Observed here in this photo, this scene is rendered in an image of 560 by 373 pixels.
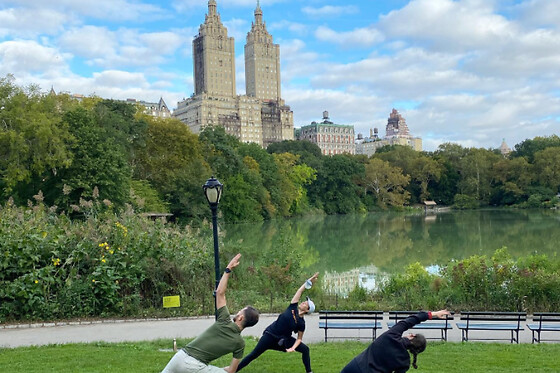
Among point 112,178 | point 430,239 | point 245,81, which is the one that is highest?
point 245,81

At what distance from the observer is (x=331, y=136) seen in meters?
156

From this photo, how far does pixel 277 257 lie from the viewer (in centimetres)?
1543

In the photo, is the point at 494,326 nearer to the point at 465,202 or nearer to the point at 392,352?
the point at 392,352

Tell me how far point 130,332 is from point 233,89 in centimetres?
13643

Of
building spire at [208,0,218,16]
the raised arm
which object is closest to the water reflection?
the raised arm

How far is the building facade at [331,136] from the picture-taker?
15400cm

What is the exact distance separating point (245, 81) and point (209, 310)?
14538 cm

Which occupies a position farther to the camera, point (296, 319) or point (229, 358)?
point (229, 358)

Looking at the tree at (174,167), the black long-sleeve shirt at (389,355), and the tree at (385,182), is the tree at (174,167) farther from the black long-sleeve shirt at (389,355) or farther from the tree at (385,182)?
the tree at (385,182)

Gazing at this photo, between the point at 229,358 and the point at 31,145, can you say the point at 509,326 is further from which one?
the point at 31,145

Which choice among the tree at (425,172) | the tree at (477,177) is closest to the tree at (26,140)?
the tree at (425,172)

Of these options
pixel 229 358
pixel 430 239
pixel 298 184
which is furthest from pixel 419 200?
pixel 229 358

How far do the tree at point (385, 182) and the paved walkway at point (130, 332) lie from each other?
6786 cm

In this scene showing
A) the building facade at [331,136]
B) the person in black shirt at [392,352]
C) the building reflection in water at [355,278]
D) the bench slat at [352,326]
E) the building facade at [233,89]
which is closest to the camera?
the person in black shirt at [392,352]
